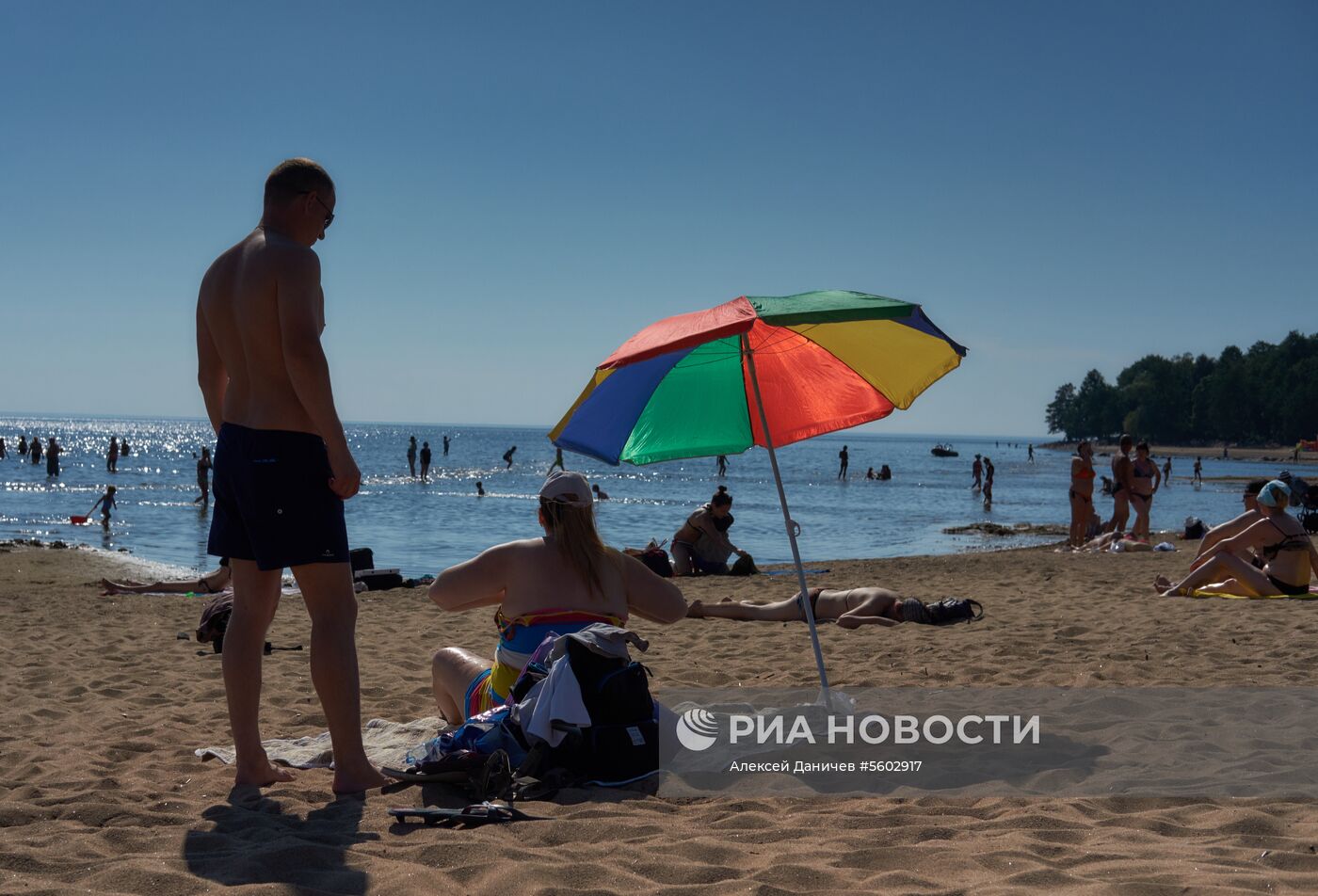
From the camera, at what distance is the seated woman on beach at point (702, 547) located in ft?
38.6

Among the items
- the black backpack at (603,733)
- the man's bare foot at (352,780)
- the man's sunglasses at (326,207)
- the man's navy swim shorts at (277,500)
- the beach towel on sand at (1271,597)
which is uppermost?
the man's sunglasses at (326,207)

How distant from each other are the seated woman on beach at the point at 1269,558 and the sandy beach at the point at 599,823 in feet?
7.48

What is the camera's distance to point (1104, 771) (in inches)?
142

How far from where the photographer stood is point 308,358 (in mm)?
3209

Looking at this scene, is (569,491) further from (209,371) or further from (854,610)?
(854,610)

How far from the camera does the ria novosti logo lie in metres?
3.85

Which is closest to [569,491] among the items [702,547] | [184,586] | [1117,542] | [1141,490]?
[702,547]

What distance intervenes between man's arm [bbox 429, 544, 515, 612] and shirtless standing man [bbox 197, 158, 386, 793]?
0.40m

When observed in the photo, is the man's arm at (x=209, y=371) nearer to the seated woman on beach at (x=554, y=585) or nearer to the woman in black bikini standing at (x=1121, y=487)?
the seated woman on beach at (x=554, y=585)

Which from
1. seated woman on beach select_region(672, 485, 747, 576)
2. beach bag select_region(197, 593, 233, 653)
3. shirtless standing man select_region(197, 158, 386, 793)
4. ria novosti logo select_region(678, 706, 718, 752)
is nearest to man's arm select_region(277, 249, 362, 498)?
shirtless standing man select_region(197, 158, 386, 793)

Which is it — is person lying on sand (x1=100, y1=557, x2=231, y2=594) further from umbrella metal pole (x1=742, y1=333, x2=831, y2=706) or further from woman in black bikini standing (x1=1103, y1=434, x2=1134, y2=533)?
woman in black bikini standing (x1=1103, y1=434, x2=1134, y2=533)

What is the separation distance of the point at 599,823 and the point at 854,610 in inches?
192

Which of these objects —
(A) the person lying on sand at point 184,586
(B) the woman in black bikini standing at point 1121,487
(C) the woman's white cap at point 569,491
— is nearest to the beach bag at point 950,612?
(C) the woman's white cap at point 569,491

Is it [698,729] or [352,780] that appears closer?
[352,780]
